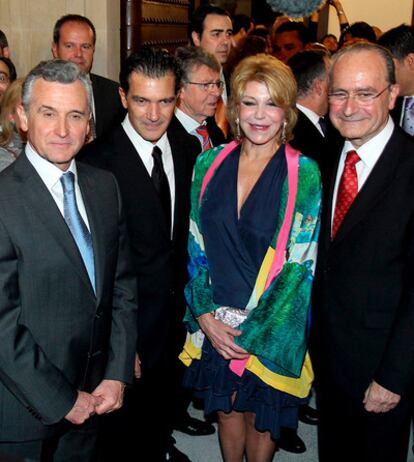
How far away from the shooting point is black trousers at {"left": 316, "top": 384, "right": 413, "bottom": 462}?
2.18 meters

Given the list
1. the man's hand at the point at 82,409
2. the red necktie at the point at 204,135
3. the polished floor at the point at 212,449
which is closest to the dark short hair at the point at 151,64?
the red necktie at the point at 204,135

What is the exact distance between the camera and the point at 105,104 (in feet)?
13.1

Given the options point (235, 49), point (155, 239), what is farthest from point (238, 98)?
point (235, 49)

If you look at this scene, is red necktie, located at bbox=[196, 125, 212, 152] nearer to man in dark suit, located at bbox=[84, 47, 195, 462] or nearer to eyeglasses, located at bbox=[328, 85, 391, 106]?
man in dark suit, located at bbox=[84, 47, 195, 462]

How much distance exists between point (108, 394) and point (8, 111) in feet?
4.47

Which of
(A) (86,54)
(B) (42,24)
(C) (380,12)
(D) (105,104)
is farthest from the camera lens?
(C) (380,12)

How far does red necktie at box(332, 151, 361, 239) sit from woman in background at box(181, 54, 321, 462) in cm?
14

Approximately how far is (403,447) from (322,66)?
2.34 meters

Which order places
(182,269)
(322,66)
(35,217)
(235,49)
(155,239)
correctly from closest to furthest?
(35,217) < (155,239) < (182,269) < (322,66) < (235,49)

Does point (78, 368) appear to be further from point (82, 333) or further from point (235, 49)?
point (235, 49)

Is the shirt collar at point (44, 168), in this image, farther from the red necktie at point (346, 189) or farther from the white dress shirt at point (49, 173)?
the red necktie at point (346, 189)

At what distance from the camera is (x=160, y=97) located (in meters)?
2.43

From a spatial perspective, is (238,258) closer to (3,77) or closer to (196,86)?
(196,86)

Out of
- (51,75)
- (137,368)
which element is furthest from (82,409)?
(51,75)
